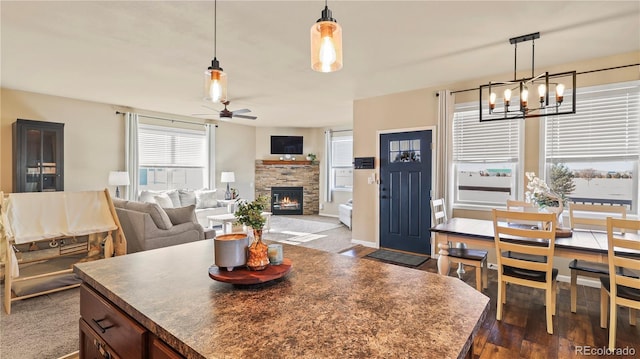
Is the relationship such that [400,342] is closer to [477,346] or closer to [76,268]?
[76,268]

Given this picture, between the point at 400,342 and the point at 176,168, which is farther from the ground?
the point at 176,168

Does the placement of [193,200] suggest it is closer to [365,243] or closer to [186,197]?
[186,197]

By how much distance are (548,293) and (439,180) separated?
232 cm

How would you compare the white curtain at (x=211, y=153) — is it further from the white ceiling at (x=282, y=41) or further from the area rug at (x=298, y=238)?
the white ceiling at (x=282, y=41)

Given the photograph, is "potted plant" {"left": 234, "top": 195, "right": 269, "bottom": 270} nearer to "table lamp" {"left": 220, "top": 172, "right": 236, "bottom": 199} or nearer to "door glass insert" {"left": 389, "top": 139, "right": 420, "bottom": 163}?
"door glass insert" {"left": 389, "top": 139, "right": 420, "bottom": 163}

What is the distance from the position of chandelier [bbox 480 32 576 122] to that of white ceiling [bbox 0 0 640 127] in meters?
0.21

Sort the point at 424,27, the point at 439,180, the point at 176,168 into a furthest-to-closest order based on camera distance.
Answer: the point at 176,168, the point at 439,180, the point at 424,27

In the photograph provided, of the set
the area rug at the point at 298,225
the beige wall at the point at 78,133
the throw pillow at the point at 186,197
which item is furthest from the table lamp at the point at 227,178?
the beige wall at the point at 78,133

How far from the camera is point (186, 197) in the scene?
692 cm

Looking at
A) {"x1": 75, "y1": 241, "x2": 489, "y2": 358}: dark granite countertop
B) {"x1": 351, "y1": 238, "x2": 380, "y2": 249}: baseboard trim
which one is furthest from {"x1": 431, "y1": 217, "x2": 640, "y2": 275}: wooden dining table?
{"x1": 351, "y1": 238, "x2": 380, "y2": 249}: baseboard trim

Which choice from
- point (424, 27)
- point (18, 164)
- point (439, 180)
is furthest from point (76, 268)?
point (18, 164)

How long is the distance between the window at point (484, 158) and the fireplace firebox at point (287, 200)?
18.0 ft

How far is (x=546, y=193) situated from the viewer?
9.52ft

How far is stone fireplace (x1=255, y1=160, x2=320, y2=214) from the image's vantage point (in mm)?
9211
